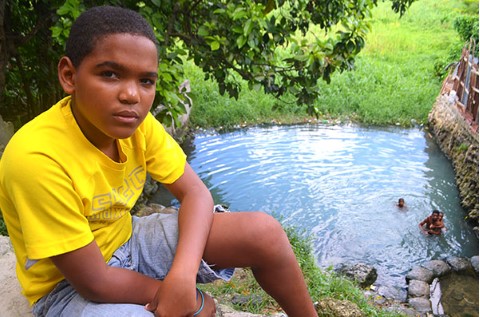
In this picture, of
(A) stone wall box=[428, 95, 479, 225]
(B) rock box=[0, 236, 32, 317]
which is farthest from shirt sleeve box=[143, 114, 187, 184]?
(A) stone wall box=[428, 95, 479, 225]

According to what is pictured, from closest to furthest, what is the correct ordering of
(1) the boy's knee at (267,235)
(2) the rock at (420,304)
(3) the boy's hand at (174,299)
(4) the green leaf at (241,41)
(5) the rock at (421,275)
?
(3) the boy's hand at (174,299)
(1) the boy's knee at (267,235)
(4) the green leaf at (241,41)
(2) the rock at (420,304)
(5) the rock at (421,275)

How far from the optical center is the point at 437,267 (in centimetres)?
571

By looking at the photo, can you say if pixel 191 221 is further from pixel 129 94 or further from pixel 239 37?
pixel 239 37

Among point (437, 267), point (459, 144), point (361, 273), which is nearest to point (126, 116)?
point (361, 273)

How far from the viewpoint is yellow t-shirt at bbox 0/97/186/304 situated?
132 centimetres

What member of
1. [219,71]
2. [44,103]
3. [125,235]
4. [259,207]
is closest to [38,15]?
[44,103]

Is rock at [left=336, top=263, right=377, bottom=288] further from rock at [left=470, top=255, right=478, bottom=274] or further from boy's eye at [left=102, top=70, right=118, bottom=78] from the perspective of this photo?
boy's eye at [left=102, top=70, right=118, bottom=78]

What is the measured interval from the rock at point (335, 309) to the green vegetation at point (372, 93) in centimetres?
695

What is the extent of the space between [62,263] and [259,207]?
561 centimetres

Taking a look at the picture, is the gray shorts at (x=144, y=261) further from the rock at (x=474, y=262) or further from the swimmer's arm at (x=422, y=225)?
the swimmer's arm at (x=422, y=225)

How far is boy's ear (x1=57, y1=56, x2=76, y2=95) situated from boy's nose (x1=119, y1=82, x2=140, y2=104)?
0.17 m

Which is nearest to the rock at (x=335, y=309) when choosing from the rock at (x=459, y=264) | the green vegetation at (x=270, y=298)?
the green vegetation at (x=270, y=298)

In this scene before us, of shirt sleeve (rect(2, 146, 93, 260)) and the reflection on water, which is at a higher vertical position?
shirt sleeve (rect(2, 146, 93, 260))

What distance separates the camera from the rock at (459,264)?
574 cm
